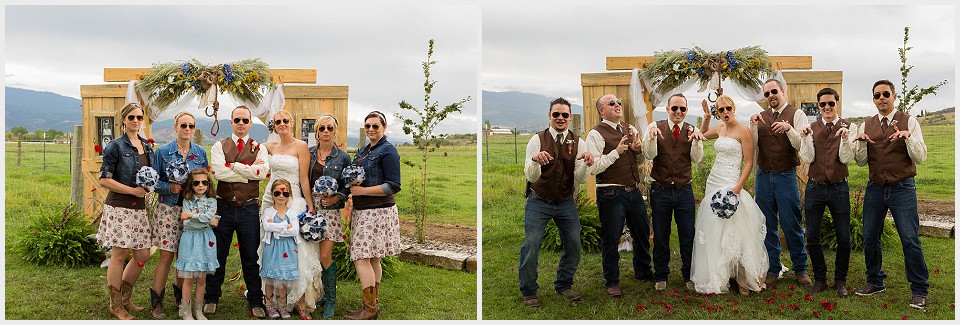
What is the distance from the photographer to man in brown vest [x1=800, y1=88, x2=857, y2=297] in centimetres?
579

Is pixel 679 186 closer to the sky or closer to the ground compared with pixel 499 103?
closer to the ground

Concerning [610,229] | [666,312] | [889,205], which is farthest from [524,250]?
[889,205]

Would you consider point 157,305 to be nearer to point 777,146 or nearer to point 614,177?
point 614,177

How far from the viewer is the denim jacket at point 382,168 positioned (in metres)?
5.25

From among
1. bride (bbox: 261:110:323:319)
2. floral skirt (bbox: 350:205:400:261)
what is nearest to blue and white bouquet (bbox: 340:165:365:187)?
floral skirt (bbox: 350:205:400:261)

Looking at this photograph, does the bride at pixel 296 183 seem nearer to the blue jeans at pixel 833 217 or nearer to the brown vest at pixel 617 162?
the brown vest at pixel 617 162

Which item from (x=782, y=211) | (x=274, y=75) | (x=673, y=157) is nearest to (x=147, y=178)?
(x=274, y=75)

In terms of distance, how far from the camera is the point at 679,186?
5930 mm

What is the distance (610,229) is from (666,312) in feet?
2.79

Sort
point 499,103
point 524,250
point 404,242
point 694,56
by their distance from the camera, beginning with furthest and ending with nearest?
point 499,103 < point 404,242 < point 694,56 < point 524,250

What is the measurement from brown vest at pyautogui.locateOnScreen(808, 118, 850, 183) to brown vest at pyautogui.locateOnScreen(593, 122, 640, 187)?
1.60m

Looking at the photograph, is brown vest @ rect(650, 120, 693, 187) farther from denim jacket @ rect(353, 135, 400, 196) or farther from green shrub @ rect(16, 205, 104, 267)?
green shrub @ rect(16, 205, 104, 267)

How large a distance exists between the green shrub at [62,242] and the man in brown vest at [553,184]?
4799 millimetres

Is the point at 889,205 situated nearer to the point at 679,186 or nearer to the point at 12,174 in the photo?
the point at 679,186
